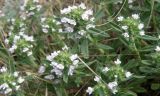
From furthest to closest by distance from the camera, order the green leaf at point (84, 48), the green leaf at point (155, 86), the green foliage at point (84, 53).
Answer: the green leaf at point (155, 86), the green leaf at point (84, 48), the green foliage at point (84, 53)

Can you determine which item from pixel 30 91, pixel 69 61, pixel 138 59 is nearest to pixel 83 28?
pixel 69 61

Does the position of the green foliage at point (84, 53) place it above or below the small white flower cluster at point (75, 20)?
below

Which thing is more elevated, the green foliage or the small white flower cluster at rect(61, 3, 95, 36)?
the small white flower cluster at rect(61, 3, 95, 36)

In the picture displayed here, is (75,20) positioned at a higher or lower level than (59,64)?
higher

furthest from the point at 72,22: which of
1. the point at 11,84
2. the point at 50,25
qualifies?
the point at 11,84

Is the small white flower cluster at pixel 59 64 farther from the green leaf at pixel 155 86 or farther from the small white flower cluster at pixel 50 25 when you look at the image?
the green leaf at pixel 155 86

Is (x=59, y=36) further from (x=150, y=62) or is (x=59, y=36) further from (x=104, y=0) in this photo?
(x=150, y=62)

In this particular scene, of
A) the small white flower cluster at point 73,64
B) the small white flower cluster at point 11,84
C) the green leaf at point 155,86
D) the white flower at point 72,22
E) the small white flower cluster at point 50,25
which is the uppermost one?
the white flower at point 72,22

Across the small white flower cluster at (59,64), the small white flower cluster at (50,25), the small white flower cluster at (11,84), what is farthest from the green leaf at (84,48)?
the small white flower cluster at (11,84)

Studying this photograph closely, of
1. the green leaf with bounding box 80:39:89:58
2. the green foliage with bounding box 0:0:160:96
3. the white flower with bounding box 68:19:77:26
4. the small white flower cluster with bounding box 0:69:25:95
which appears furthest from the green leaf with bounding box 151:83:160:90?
the small white flower cluster with bounding box 0:69:25:95

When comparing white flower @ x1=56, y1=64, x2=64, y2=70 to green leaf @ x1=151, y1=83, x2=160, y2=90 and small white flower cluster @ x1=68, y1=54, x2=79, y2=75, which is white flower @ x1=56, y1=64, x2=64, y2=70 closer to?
small white flower cluster @ x1=68, y1=54, x2=79, y2=75

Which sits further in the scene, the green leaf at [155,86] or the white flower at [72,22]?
the green leaf at [155,86]

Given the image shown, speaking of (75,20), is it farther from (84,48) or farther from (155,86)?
(155,86)
